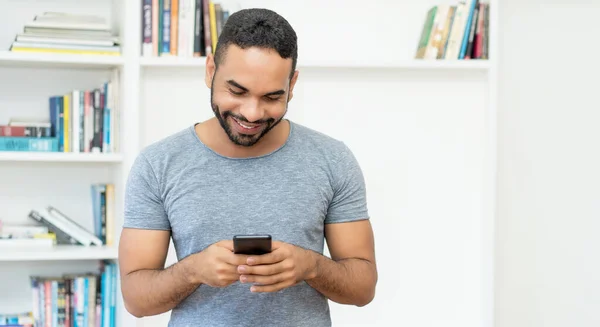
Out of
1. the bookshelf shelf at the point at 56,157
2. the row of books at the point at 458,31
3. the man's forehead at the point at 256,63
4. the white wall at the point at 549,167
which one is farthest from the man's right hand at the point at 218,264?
the white wall at the point at 549,167

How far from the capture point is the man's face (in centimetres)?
161

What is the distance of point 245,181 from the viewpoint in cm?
168

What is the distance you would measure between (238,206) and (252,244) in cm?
19

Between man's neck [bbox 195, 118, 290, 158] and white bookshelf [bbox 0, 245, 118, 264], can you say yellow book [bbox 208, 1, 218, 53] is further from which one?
man's neck [bbox 195, 118, 290, 158]

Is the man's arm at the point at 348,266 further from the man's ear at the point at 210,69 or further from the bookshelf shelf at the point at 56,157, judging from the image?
the bookshelf shelf at the point at 56,157

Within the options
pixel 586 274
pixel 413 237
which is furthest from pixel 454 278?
pixel 586 274

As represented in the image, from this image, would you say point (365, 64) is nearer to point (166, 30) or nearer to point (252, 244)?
point (166, 30)

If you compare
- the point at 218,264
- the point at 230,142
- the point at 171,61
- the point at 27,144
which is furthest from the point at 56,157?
the point at 218,264

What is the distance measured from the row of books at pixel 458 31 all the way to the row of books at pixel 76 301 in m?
1.35

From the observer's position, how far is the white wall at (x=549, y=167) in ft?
10.6

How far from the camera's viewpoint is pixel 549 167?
10.7 ft

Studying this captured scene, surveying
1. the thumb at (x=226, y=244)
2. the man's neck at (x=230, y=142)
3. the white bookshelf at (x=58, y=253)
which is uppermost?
the man's neck at (x=230, y=142)

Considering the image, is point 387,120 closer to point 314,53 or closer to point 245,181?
point 314,53

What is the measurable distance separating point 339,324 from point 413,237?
1.32ft
